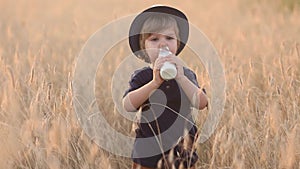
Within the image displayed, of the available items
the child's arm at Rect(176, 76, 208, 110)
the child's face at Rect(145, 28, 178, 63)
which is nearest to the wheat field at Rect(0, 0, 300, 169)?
the child's arm at Rect(176, 76, 208, 110)

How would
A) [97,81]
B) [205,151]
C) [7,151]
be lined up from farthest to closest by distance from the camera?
[97,81] < [205,151] < [7,151]

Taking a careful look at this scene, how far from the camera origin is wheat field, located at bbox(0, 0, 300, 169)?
150 centimetres

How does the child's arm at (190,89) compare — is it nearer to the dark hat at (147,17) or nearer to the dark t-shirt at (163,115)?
the dark t-shirt at (163,115)

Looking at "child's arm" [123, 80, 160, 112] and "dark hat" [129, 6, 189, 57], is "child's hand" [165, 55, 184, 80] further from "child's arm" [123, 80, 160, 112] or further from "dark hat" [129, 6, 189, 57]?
"dark hat" [129, 6, 189, 57]

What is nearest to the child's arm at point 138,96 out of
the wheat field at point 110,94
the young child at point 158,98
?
the young child at point 158,98

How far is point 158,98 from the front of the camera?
56.4 inches

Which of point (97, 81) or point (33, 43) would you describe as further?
point (33, 43)

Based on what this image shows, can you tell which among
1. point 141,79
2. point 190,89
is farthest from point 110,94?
point 190,89

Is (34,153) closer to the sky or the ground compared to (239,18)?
closer to the ground

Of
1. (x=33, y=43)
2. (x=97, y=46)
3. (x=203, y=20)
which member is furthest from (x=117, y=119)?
(x=203, y=20)

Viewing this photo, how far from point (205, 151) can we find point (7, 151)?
2.12 ft

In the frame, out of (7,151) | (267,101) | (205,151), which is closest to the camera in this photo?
(7,151)

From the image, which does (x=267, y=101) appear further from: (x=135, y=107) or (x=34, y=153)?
(x=34, y=153)

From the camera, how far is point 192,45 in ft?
9.98
